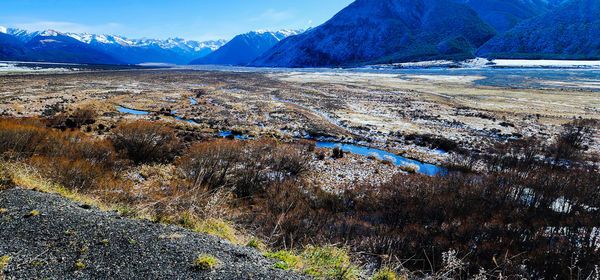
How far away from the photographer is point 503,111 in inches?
2016

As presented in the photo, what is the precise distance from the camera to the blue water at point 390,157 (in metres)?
26.7

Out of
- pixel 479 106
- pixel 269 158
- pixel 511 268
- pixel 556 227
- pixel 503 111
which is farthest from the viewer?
pixel 479 106

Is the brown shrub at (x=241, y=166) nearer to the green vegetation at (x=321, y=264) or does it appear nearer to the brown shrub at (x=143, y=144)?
the brown shrub at (x=143, y=144)

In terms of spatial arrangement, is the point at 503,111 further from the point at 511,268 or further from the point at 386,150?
the point at 511,268

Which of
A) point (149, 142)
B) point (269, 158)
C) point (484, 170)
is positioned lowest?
point (484, 170)

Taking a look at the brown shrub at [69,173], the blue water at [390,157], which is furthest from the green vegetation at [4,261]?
the blue water at [390,157]

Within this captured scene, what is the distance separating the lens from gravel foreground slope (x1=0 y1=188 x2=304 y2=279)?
4.96 m

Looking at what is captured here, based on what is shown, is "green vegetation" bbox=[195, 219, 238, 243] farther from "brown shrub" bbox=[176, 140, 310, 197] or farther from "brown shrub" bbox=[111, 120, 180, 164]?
"brown shrub" bbox=[111, 120, 180, 164]

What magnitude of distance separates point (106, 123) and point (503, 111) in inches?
2757

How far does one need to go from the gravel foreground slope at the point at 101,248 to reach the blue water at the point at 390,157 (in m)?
23.9

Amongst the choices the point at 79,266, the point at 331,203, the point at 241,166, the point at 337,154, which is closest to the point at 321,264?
the point at 79,266

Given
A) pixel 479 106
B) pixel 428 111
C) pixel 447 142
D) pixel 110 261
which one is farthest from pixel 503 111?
pixel 110 261

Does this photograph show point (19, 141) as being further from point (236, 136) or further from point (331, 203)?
point (236, 136)

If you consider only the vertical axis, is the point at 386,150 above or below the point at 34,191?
below
